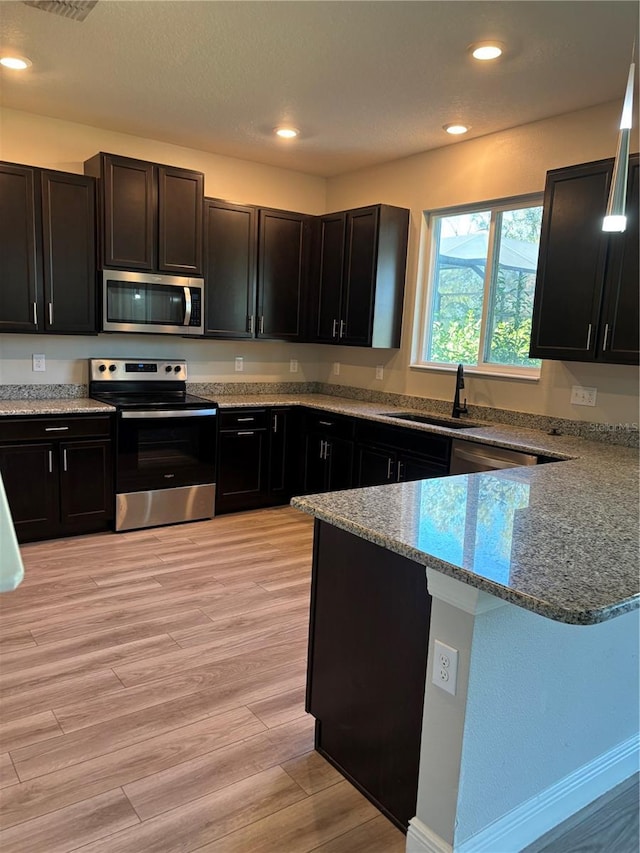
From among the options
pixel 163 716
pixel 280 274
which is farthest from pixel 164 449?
pixel 163 716

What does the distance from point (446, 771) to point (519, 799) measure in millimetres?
328

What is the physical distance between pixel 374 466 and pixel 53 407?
84.1 inches

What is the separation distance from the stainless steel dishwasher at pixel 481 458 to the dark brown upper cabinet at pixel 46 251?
2559 mm

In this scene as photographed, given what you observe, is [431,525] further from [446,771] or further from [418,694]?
[446,771]

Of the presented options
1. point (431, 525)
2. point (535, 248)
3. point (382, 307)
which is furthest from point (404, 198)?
point (431, 525)

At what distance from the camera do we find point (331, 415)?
471cm

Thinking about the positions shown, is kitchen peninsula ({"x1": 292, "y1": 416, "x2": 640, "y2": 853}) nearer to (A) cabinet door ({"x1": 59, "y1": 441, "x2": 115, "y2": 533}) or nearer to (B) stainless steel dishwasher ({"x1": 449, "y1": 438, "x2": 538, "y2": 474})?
(B) stainless steel dishwasher ({"x1": 449, "y1": 438, "x2": 538, "y2": 474})

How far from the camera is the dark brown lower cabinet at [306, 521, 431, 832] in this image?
175 cm

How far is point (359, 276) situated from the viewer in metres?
4.76

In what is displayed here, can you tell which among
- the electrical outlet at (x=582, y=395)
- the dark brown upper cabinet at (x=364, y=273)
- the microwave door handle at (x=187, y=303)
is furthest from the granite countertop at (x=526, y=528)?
the microwave door handle at (x=187, y=303)

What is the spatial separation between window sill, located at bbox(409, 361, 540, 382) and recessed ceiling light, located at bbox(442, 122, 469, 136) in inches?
60.9

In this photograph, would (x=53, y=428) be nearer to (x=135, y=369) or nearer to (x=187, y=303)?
(x=135, y=369)

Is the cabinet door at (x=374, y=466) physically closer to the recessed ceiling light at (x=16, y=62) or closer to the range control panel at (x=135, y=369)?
the range control panel at (x=135, y=369)

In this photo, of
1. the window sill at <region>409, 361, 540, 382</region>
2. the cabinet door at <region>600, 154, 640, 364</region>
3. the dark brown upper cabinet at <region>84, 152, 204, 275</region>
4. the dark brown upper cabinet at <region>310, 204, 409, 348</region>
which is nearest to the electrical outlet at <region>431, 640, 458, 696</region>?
the cabinet door at <region>600, 154, 640, 364</region>
